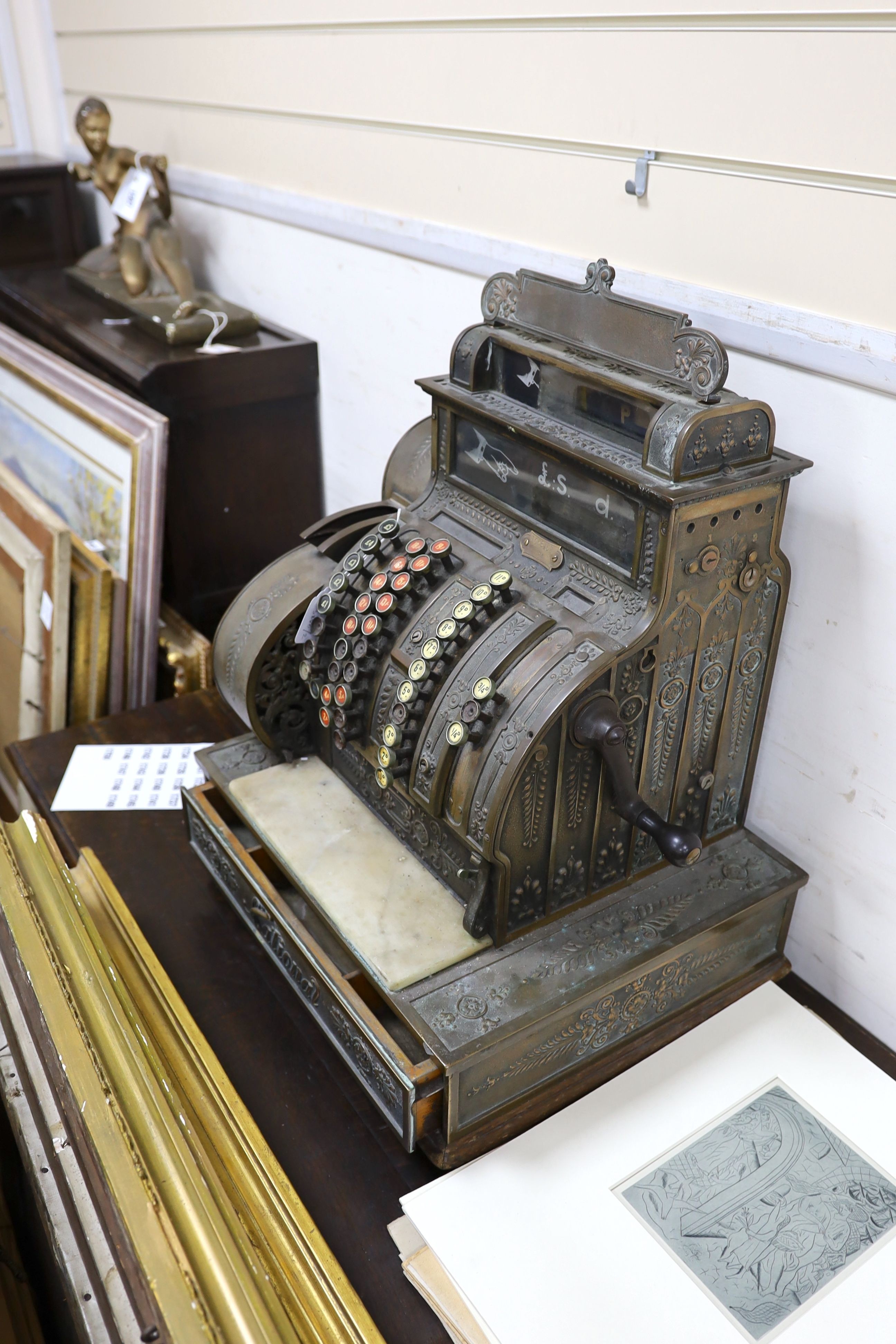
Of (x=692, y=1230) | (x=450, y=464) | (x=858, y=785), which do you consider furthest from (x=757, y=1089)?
(x=450, y=464)

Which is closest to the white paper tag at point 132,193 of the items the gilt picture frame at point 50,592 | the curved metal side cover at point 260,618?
the gilt picture frame at point 50,592

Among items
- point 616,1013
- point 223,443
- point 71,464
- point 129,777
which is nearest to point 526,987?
point 616,1013

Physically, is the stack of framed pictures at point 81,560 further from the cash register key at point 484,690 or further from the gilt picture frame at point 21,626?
the cash register key at point 484,690

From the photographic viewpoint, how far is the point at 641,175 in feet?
4.42

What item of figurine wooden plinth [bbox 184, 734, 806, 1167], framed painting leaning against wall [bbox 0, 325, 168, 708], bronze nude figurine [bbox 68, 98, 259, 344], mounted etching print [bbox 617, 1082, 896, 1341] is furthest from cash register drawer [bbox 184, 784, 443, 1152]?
bronze nude figurine [bbox 68, 98, 259, 344]

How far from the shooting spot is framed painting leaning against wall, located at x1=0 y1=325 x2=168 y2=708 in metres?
2.07

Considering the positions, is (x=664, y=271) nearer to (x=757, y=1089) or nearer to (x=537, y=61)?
(x=537, y=61)

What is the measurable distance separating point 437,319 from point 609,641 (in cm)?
92

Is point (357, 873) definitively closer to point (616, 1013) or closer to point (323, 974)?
point (323, 974)

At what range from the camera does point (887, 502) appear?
1166 mm

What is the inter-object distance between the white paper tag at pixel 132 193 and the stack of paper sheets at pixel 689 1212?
209cm

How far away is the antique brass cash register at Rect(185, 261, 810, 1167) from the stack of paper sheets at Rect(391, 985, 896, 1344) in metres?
0.06

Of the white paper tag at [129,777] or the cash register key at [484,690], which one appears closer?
the cash register key at [484,690]

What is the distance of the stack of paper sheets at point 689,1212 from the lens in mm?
1024
